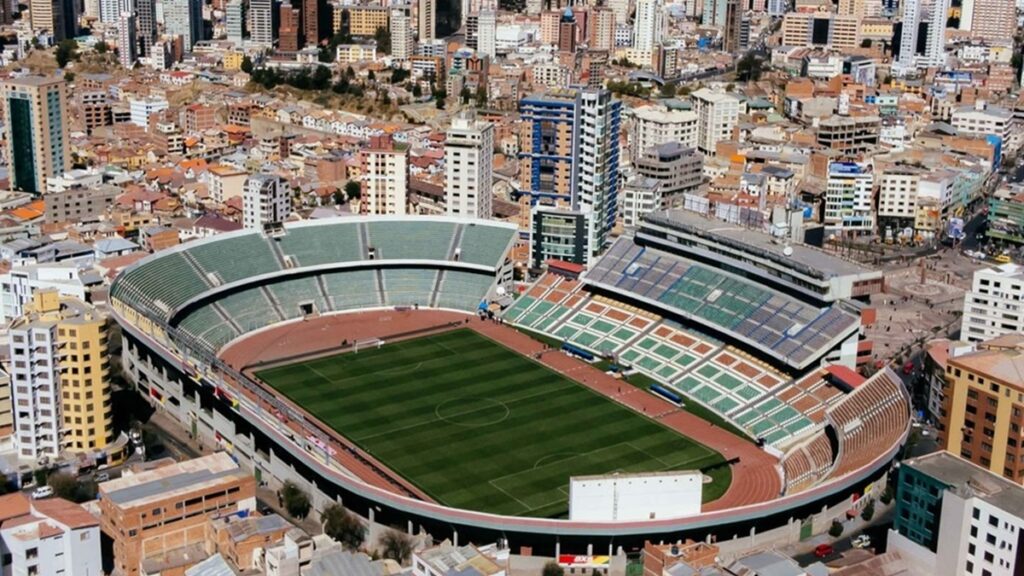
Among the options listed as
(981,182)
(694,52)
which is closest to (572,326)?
(981,182)

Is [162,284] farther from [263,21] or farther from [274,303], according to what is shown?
[263,21]

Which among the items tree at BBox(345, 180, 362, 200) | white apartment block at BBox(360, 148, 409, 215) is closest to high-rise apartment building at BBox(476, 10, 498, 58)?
tree at BBox(345, 180, 362, 200)

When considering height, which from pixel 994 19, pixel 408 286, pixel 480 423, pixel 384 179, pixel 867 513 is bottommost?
pixel 867 513

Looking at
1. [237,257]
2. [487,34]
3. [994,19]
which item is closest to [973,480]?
[237,257]

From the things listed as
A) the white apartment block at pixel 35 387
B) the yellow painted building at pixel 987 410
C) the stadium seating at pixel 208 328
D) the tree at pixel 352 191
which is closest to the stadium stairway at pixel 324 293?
the stadium seating at pixel 208 328

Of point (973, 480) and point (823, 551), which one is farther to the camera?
point (823, 551)

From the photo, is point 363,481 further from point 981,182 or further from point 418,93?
point 418,93
